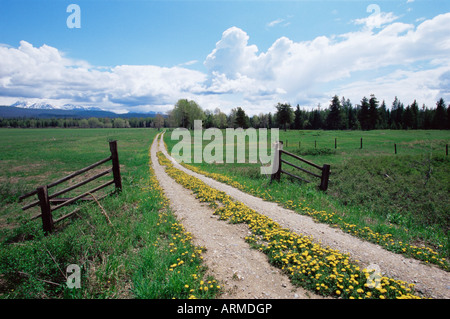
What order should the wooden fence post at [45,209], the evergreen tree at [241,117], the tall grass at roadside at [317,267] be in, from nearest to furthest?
the tall grass at roadside at [317,267] → the wooden fence post at [45,209] → the evergreen tree at [241,117]

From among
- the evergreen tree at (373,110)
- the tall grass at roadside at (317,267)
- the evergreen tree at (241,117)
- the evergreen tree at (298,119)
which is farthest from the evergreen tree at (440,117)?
the tall grass at roadside at (317,267)

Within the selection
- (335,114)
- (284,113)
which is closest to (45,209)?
(284,113)

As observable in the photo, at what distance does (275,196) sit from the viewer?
10641 mm

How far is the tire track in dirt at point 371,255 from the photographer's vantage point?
4.36 m

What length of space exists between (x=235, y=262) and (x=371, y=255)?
3.56 m

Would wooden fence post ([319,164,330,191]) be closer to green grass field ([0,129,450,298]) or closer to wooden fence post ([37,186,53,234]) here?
green grass field ([0,129,450,298])

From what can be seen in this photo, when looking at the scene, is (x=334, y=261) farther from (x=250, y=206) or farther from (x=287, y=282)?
(x=250, y=206)

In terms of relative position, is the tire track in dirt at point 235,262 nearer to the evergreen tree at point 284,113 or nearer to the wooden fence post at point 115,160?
the wooden fence post at point 115,160

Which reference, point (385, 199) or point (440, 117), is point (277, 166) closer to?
point (385, 199)

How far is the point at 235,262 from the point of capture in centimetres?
517

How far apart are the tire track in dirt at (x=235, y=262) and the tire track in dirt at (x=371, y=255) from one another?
186cm

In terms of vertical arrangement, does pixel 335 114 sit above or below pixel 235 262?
above

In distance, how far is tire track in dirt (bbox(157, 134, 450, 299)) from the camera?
171 inches
